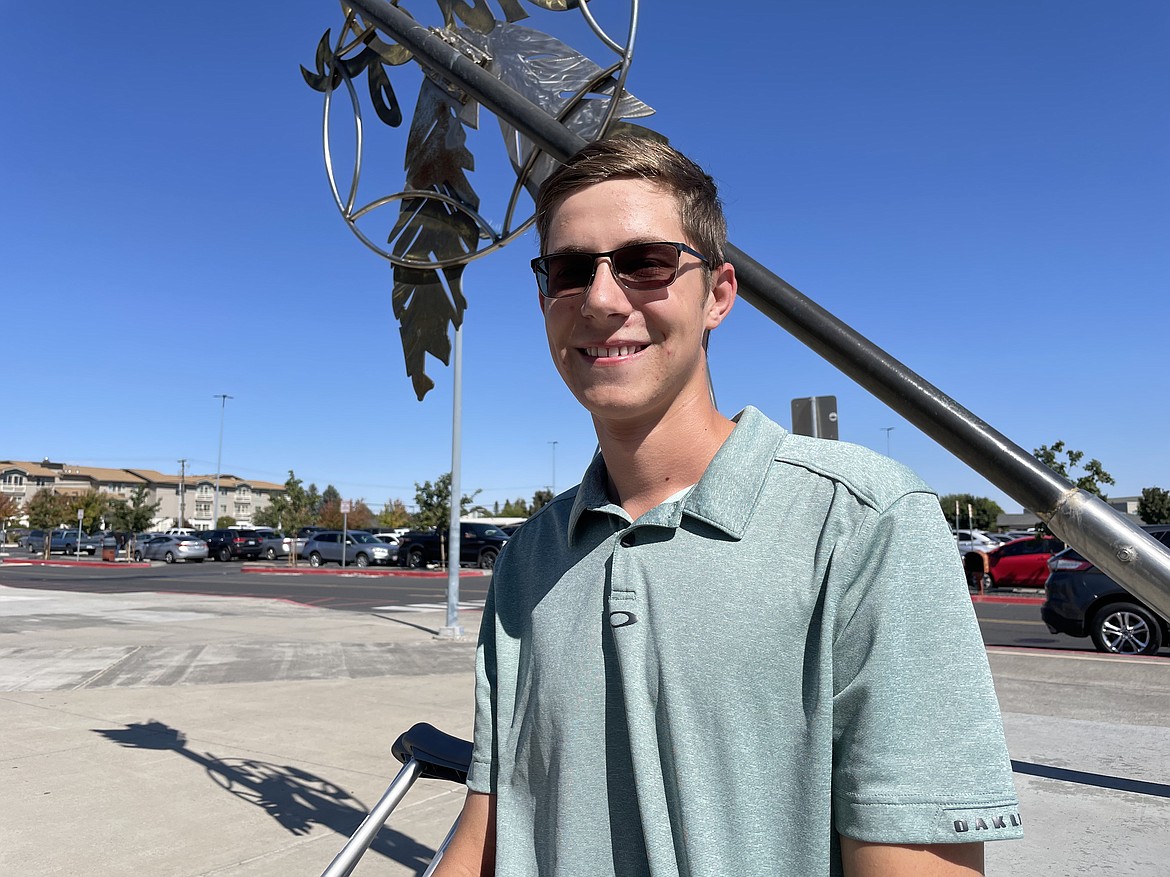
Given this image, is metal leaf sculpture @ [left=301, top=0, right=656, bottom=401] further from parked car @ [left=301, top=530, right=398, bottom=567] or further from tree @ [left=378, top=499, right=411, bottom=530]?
tree @ [left=378, top=499, right=411, bottom=530]

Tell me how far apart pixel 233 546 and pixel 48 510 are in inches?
950

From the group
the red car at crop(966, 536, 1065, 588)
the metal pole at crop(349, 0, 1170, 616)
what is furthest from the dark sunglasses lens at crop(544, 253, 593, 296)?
the red car at crop(966, 536, 1065, 588)

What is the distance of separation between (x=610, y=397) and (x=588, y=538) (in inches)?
9.3

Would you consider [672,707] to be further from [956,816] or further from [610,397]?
[610,397]

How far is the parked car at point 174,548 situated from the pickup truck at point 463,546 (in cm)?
1007

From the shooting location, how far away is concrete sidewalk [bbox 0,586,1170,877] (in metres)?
3.60

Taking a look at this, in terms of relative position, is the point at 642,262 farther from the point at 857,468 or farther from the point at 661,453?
the point at 857,468

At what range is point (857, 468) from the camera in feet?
3.73

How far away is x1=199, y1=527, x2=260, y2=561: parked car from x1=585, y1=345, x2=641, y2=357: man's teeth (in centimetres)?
3956

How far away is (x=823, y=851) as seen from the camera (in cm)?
104

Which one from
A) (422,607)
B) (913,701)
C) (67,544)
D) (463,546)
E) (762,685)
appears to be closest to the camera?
(913,701)

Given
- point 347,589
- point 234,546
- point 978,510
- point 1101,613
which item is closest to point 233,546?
point 234,546

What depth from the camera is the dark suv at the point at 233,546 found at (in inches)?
1491

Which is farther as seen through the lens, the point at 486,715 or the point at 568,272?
the point at 486,715
